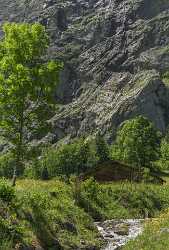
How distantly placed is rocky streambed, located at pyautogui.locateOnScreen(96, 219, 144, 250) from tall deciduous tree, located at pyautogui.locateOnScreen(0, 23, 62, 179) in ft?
26.4

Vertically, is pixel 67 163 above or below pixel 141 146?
below

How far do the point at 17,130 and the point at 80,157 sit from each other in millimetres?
131011

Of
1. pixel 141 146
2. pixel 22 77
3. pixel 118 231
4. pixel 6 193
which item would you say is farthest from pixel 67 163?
pixel 6 193

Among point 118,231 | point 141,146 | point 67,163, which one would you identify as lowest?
point 67,163

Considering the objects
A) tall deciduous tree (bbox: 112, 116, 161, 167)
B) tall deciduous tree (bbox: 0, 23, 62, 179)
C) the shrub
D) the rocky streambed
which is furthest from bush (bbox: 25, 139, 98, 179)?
the shrub

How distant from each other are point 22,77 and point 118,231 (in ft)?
42.5

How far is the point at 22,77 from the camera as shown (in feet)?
113

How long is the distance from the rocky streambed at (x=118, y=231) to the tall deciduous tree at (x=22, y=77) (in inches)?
317

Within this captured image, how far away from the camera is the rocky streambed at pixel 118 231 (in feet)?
105

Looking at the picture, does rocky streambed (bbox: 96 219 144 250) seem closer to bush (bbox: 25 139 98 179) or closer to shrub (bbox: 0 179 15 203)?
shrub (bbox: 0 179 15 203)

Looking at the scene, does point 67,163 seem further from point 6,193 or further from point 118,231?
point 6,193

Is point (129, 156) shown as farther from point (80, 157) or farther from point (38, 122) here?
point (38, 122)

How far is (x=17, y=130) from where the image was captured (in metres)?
37.0

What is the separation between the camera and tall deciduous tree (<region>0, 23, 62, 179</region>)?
3494cm
